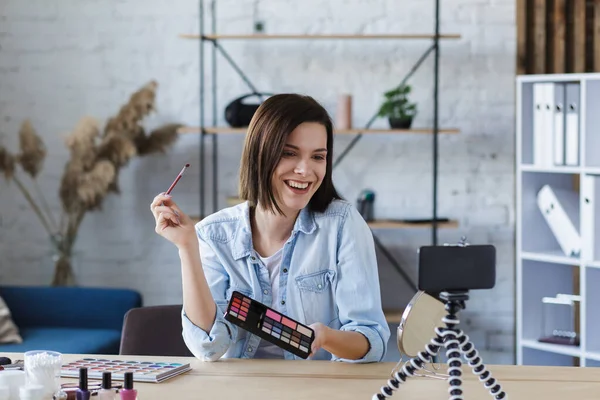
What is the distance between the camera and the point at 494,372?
74.4 inches

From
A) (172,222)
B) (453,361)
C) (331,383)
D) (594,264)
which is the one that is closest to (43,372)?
(172,222)

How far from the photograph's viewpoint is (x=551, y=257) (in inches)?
148

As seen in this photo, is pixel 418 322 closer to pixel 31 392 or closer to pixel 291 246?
pixel 291 246

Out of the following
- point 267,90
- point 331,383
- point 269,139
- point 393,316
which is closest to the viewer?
point 331,383

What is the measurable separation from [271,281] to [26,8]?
113 inches

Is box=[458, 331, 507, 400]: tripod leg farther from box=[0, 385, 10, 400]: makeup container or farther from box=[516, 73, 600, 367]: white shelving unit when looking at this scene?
box=[516, 73, 600, 367]: white shelving unit

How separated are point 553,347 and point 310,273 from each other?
1.91m

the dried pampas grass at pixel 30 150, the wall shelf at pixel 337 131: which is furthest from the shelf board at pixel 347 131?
the dried pampas grass at pixel 30 150

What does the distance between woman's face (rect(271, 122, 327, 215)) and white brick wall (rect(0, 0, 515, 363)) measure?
7.42ft

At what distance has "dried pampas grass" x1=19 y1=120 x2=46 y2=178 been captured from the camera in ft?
13.7

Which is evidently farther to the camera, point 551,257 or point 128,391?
point 551,257

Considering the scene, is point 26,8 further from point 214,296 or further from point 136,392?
point 136,392

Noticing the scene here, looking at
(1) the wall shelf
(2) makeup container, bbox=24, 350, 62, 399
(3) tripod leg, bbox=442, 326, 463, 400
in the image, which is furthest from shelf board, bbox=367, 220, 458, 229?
(3) tripod leg, bbox=442, 326, 463, 400

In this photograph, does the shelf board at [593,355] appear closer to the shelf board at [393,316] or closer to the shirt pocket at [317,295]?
the shelf board at [393,316]
